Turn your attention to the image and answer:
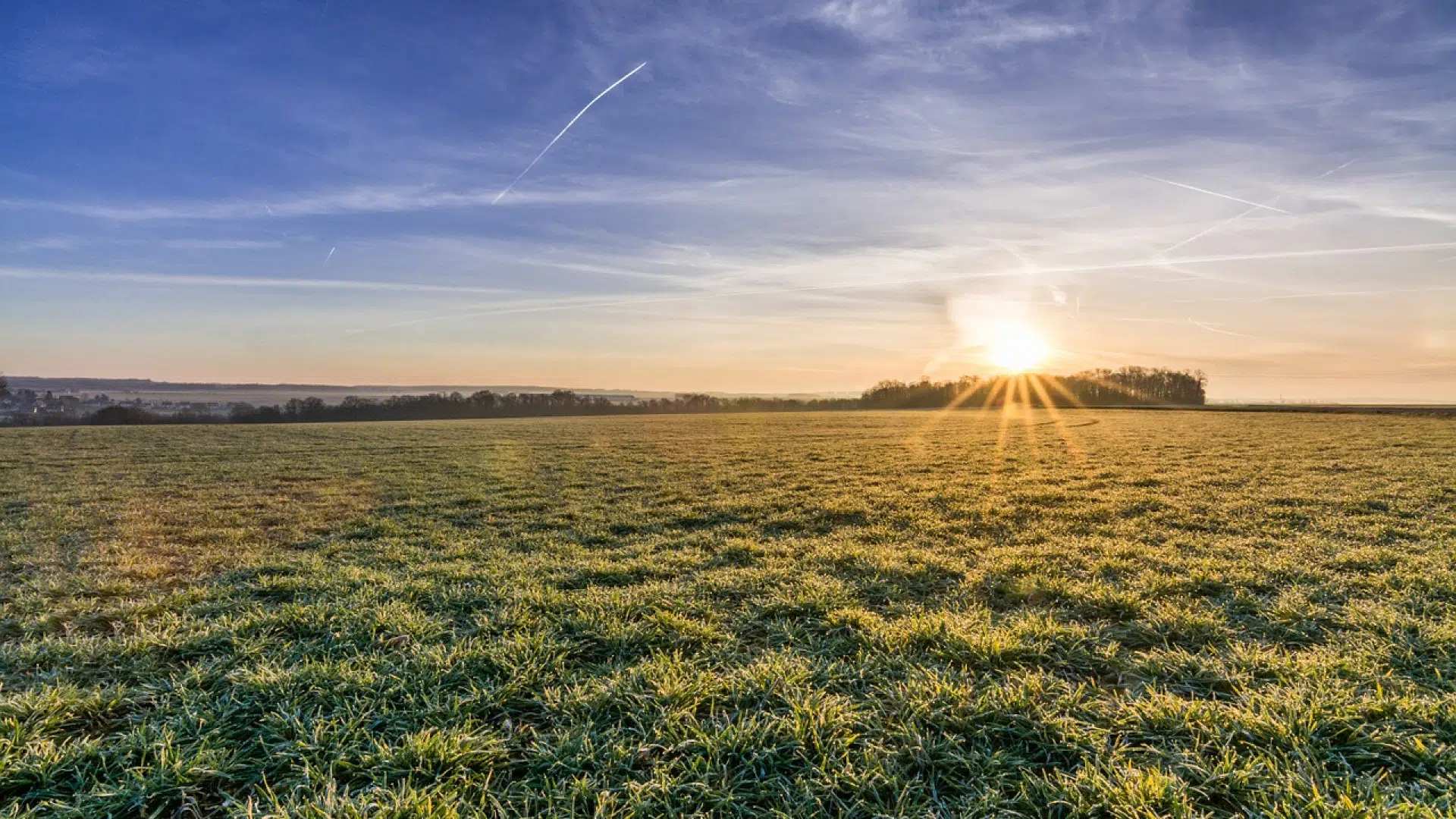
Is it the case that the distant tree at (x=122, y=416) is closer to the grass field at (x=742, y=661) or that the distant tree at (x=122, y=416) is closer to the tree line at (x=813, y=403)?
the tree line at (x=813, y=403)

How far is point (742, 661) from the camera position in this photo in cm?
522

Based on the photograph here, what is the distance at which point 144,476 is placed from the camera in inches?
748

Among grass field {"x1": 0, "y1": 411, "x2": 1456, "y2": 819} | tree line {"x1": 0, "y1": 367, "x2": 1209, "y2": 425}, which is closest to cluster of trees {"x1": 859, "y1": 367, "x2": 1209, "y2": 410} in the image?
tree line {"x1": 0, "y1": 367, "x2": 1209, "y2": 425}

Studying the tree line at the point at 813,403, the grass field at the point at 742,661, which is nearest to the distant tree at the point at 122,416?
the tree line at the point at 813,403

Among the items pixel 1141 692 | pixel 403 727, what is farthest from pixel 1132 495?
pixel 403 727

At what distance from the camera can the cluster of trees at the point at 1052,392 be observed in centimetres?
9438

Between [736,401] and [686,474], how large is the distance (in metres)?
70.3

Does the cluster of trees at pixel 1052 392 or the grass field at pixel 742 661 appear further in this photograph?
the cluster of trees at pixel 1052 392

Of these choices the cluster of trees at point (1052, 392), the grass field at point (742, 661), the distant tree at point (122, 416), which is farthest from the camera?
the cluster of trees at point (1052, 392)

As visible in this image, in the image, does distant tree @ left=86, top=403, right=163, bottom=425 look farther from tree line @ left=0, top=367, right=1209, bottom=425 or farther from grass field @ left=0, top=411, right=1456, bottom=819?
grass field @ left=0, top=411, right=1456, bottom=819

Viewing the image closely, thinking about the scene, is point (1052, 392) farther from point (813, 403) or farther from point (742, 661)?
point (742, 661)

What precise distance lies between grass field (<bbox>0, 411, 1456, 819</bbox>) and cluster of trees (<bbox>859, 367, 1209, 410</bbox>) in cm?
8193

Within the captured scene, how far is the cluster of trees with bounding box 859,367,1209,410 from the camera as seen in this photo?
310ft

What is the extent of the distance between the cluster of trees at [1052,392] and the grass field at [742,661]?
81934 millimetres
